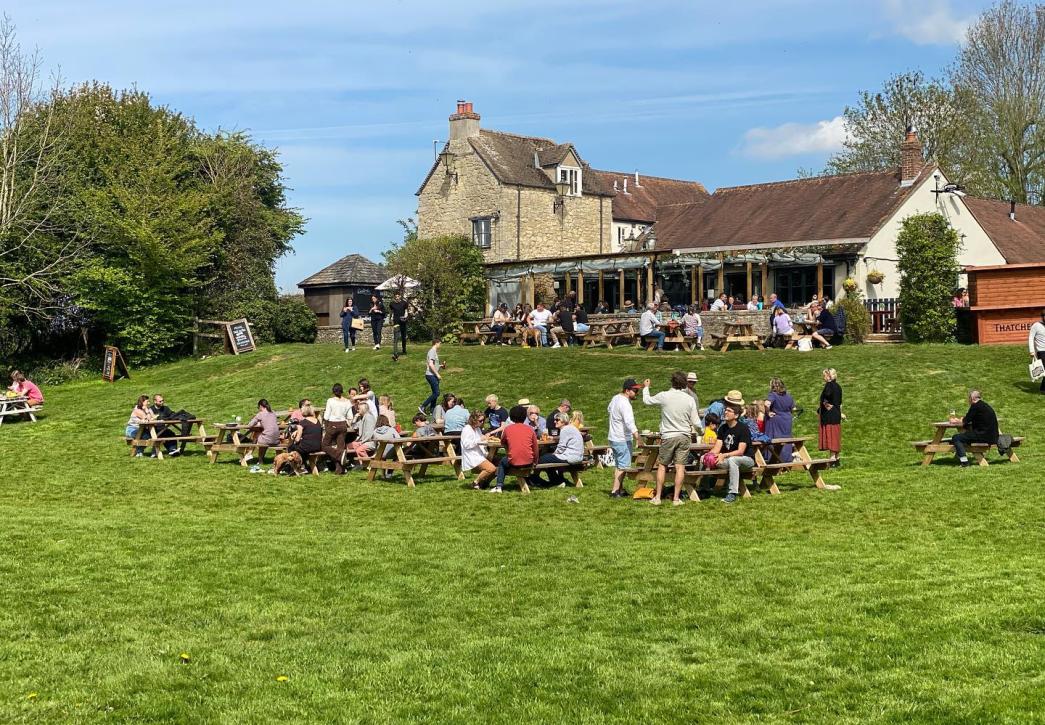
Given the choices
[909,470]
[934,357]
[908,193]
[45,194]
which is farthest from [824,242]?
[45,194]

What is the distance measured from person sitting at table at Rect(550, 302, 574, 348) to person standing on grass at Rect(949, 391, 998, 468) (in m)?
16.8

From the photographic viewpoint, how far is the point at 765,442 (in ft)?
50.8

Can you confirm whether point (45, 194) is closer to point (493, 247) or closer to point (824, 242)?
point (493, 247)

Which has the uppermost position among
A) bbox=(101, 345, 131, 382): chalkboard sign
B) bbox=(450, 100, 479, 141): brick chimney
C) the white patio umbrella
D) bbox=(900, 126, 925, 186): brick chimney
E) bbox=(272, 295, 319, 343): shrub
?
bbox=(450, 100, 479, 141): brick chimney

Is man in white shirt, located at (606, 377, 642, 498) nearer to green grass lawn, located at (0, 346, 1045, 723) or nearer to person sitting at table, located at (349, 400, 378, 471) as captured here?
green grass lawn, located at (0, 346, 1045, 723)

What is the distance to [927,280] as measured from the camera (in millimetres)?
30531

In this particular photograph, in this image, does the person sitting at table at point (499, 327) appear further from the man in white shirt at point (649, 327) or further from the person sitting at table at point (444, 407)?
the person sitting at table at point (444, 407)

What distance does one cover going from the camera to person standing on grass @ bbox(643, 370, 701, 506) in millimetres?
14664

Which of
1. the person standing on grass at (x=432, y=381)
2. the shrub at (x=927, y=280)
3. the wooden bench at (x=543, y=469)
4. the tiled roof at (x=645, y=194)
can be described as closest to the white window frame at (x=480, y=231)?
the tiled roof at (x=645, y=194)

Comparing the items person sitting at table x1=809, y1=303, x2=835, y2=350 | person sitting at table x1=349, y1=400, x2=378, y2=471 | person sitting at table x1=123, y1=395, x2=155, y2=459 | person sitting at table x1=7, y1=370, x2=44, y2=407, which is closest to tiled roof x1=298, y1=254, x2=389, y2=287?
person sitting at table x1=7, y1=370, x2=44, y2=407

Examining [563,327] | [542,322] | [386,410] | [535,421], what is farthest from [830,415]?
[542,322]

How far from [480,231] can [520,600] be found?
43254mm

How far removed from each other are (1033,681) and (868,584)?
2.69 metres

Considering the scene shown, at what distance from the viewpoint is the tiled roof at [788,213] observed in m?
40.7
